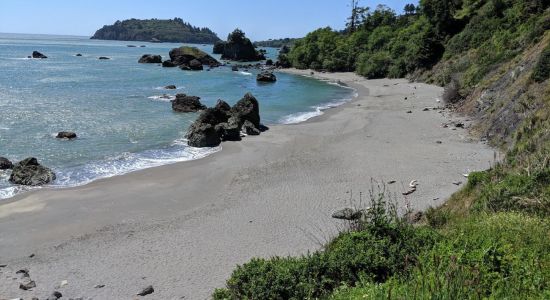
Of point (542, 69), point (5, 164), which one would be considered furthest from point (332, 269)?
point (542, 69)

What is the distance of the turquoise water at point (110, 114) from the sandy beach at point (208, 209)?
3.14 meters

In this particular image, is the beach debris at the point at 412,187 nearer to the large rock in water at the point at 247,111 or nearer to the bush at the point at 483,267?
the bush at the point at 483,267

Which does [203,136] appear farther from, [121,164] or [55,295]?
[55,295]

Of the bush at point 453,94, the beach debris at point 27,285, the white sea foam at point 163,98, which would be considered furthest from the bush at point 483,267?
the white sea foam at point 163,98

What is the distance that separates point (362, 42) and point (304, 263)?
287 ft

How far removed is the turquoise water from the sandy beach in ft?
10.3

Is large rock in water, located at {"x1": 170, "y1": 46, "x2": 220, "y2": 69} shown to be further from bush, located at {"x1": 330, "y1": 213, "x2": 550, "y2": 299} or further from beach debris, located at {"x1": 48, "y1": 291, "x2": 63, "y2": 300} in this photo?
bush, located at {"x1": 330, "y1": 213, "x2": 550, "y2": 299}

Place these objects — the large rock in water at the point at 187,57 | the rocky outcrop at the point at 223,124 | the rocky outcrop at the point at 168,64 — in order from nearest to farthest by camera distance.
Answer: the rocky outcrop at the point at 223,124 → the rocky outcrop at the point at 168,64 → the large rock in water at the point at 187,57

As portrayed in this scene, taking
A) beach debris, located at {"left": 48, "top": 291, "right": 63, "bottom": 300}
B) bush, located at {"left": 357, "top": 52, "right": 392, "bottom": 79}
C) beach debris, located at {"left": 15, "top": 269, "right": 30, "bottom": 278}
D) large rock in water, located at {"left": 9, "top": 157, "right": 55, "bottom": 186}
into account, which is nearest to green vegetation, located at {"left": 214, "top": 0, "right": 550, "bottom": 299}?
beach debris, located at {"left": 48, "top": 291, "right": 63, "bottom": 300}

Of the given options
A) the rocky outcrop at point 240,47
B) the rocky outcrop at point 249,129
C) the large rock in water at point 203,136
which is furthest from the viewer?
the rocky outcrop at point 240,47

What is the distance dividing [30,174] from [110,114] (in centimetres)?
1898

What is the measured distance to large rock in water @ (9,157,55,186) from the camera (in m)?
21.2

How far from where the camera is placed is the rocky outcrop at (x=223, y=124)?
2919 cm

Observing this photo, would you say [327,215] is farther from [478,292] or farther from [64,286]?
[478,292]
